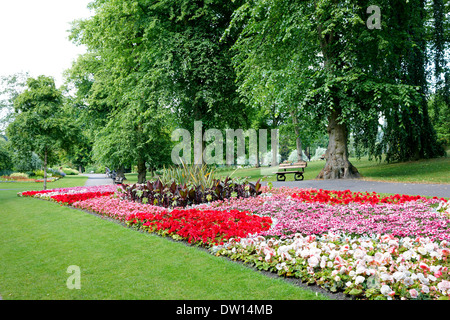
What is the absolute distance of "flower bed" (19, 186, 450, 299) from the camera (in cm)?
294

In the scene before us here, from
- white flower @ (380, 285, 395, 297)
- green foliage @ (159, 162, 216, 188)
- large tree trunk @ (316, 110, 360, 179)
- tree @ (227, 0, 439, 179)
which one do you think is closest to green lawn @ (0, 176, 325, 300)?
white flower @ (380, 285, 395, 297)

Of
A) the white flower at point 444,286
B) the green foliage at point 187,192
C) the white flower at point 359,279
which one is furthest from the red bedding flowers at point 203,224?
the white flower at point 444,286

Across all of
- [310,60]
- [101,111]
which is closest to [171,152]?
[101,111]

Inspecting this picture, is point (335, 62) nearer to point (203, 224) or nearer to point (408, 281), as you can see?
point (203, 224)

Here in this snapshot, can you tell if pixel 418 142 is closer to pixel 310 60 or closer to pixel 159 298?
pixel 310 60

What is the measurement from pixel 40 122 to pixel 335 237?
1461 centimetres

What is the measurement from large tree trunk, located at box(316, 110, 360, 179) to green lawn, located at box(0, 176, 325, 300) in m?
10.2

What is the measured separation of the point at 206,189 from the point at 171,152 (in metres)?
12.0

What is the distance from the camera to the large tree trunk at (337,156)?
13.6 meters

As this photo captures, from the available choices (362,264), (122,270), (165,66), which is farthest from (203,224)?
(165,66)

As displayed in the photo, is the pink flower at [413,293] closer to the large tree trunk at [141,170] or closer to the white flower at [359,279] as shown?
the white flower at [359,279]

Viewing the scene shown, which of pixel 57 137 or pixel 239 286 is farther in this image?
pixel 57 137

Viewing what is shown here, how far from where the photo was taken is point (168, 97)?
49.6 feet

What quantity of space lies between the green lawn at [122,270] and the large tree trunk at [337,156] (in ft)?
33.6
